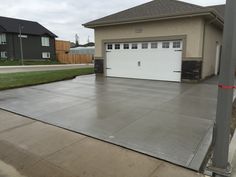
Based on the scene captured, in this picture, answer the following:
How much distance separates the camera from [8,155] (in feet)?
10.8

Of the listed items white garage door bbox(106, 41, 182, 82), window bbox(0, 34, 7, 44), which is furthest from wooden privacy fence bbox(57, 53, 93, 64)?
white garage door bbox(106, 41, 182, 82)

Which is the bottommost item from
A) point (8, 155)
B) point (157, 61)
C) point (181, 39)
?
point (8, 155)

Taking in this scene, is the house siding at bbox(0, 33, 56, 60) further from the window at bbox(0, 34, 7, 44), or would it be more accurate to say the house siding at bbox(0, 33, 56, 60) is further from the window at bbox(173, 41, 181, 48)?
the window at bbox(173, 41, 181, 48)

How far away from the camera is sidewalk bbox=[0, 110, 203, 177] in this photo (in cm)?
280

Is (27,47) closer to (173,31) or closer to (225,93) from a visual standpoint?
(173,31)

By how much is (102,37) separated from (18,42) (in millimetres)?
24042

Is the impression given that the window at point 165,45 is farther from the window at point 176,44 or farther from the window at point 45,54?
the window at point 45,54

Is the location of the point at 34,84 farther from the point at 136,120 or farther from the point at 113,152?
the point at 113,152

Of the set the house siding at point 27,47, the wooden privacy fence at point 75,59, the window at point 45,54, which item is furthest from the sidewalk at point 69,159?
the window at point 45,54

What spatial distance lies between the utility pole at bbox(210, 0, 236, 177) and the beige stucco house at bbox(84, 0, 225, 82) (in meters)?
7.63

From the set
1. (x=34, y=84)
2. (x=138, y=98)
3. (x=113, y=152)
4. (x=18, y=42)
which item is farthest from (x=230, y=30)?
(x=18, y=42)

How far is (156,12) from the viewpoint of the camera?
436 inches

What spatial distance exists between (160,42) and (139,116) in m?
6.96

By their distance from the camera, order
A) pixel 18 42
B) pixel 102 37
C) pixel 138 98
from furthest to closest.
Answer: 1. pixel 18 42
2. pixel 102 37
3. pixel 138 98
